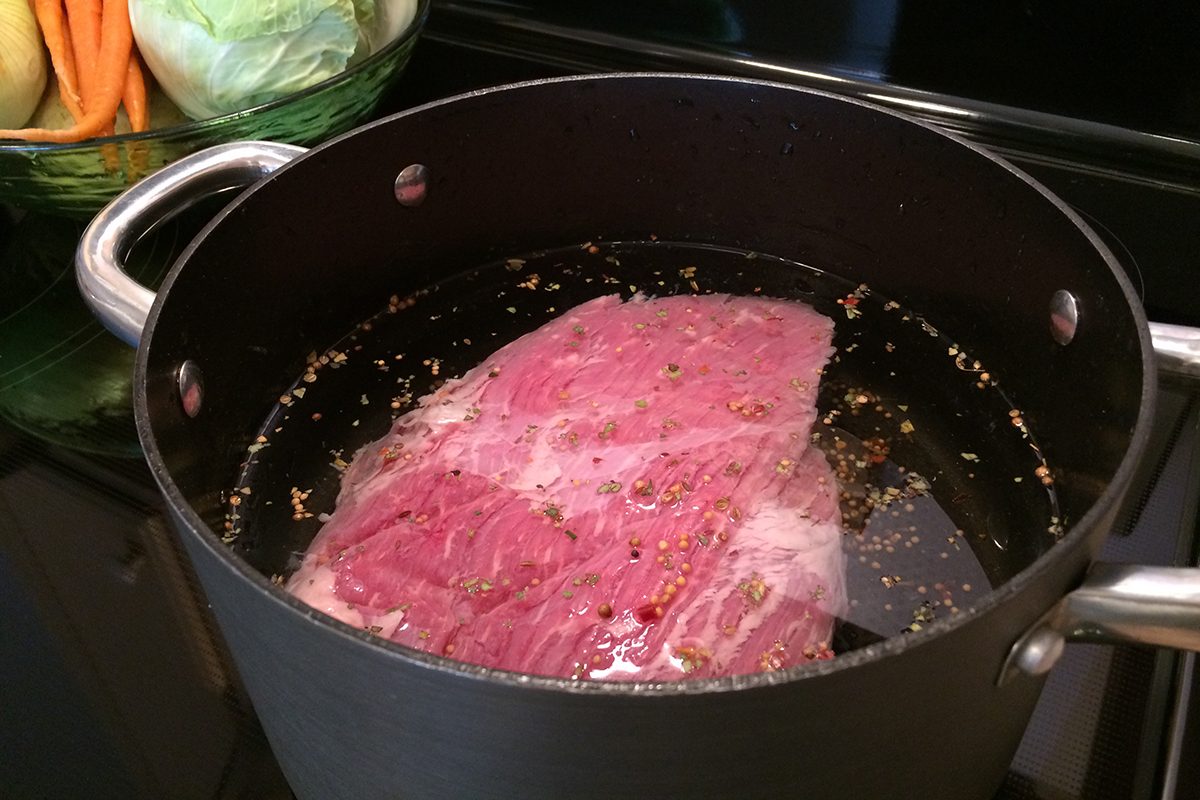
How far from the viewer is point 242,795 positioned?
74 cm

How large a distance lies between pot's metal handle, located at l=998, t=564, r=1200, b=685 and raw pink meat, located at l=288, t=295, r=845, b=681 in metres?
0.24

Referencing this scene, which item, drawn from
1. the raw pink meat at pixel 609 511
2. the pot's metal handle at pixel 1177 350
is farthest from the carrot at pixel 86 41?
the pot's metal handle at pixel 1177 350

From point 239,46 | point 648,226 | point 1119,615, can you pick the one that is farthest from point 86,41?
point 1119,615

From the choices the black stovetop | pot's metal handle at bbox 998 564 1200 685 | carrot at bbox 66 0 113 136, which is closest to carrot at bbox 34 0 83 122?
carrot at bbox 66 0 113 136

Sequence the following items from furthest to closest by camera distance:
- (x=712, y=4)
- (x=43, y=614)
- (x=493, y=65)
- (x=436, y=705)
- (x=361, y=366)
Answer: (x=493, y=65), (x=712, y=4), (x=361, y=366), (x=43, y=614), (x=436, y=705)

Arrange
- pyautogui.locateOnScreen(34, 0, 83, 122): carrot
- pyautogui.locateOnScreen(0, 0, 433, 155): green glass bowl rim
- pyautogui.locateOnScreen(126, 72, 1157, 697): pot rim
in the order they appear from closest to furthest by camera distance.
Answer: pyautogui.locateOnScreen(126, 72, 1157, 697): pot rim, pyautogui.locateOnScreen(0, 0, 433, 155): green glass bowl rim, pyautogui.locateOnScreen(34, 0, 83, 122): carrot

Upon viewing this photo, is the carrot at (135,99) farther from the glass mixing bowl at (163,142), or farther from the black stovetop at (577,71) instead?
the black stovetop at (577,71)

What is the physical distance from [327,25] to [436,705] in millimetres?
902

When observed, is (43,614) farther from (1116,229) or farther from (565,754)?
(1116,229)

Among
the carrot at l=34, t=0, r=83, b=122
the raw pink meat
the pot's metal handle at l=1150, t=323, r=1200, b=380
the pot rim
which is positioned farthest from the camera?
the carrot at l=34, t=0, r=83, b=122

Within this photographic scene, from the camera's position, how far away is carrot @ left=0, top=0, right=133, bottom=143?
1019 mm

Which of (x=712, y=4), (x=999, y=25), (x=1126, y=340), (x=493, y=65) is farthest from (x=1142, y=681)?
(x=493, y=65)

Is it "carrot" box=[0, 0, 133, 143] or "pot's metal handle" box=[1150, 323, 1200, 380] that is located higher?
"pot's metal handle" box=[1150, 323, 1200, 380]

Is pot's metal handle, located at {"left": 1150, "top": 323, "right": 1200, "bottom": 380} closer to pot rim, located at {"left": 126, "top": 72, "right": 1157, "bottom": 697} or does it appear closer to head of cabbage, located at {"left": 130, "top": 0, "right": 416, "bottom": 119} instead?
pot rim, located at {"left": 126, "top": 72, "right": 1157, "bottom": 697}
